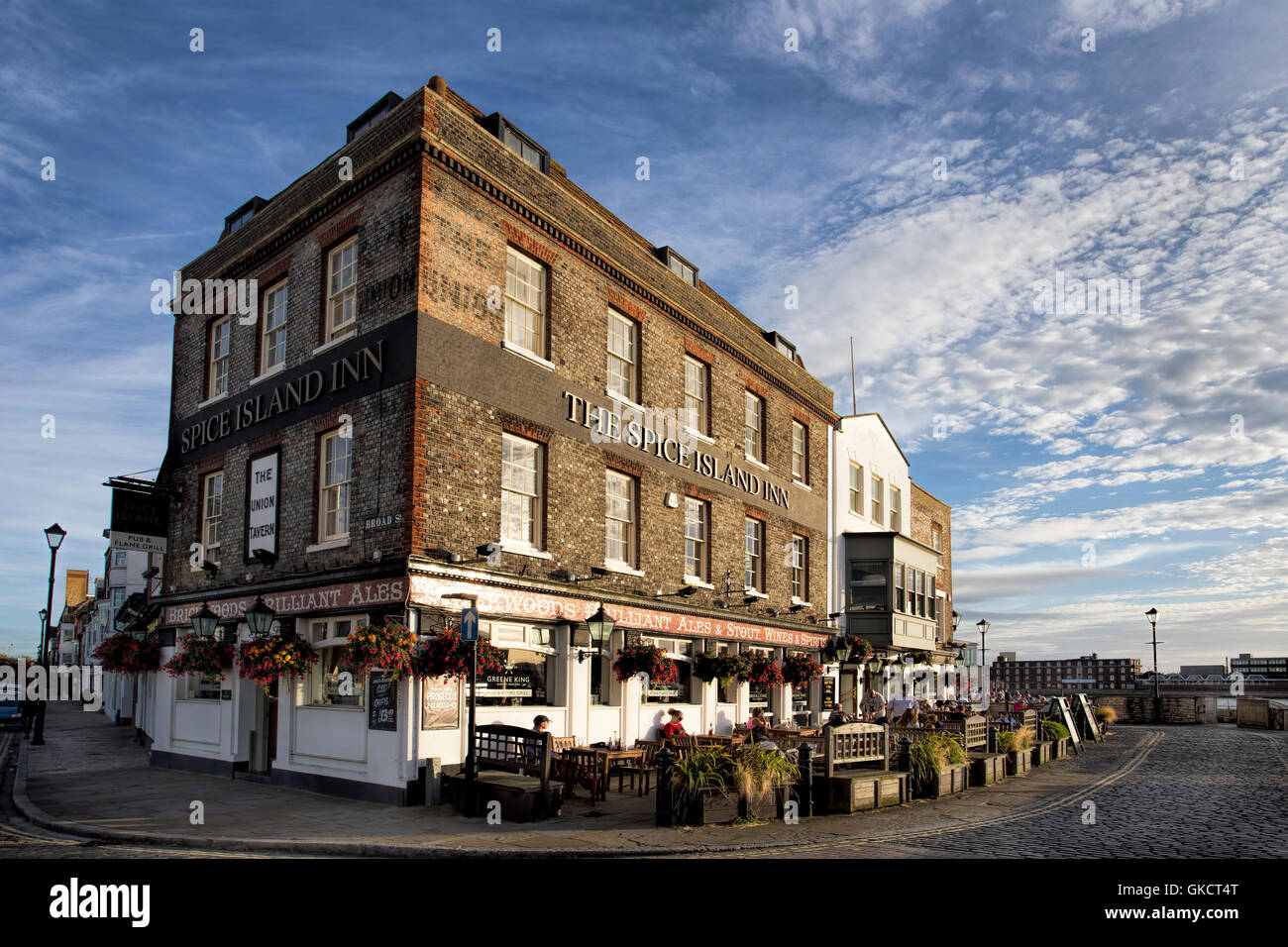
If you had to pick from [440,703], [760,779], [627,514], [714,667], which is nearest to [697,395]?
[627,514]

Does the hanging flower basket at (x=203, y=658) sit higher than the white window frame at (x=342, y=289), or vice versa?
the white window frame at (x=342, y=289)

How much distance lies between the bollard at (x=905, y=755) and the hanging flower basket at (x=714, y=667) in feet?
20.4

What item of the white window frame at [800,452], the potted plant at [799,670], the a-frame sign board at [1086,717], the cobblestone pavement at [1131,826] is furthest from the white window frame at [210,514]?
the a-frame sign board at [1086,717]

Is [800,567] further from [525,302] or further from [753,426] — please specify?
[525,302]

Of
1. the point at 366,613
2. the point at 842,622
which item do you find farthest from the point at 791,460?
the point at 366,613

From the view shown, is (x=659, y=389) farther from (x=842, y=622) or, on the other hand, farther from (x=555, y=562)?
(x=842, y=622)

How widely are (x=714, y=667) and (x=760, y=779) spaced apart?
8417 millimetres

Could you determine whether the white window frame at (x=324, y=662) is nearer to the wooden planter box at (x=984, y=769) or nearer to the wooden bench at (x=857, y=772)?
the wooden bench at (x=857, y=772)

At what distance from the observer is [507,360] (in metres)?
16.5

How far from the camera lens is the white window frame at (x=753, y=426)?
81.1ft

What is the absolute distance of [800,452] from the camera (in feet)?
91.5

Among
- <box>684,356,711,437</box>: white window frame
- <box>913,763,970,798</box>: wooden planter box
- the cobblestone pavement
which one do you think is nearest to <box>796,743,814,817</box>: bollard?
the cobblestone pavement
